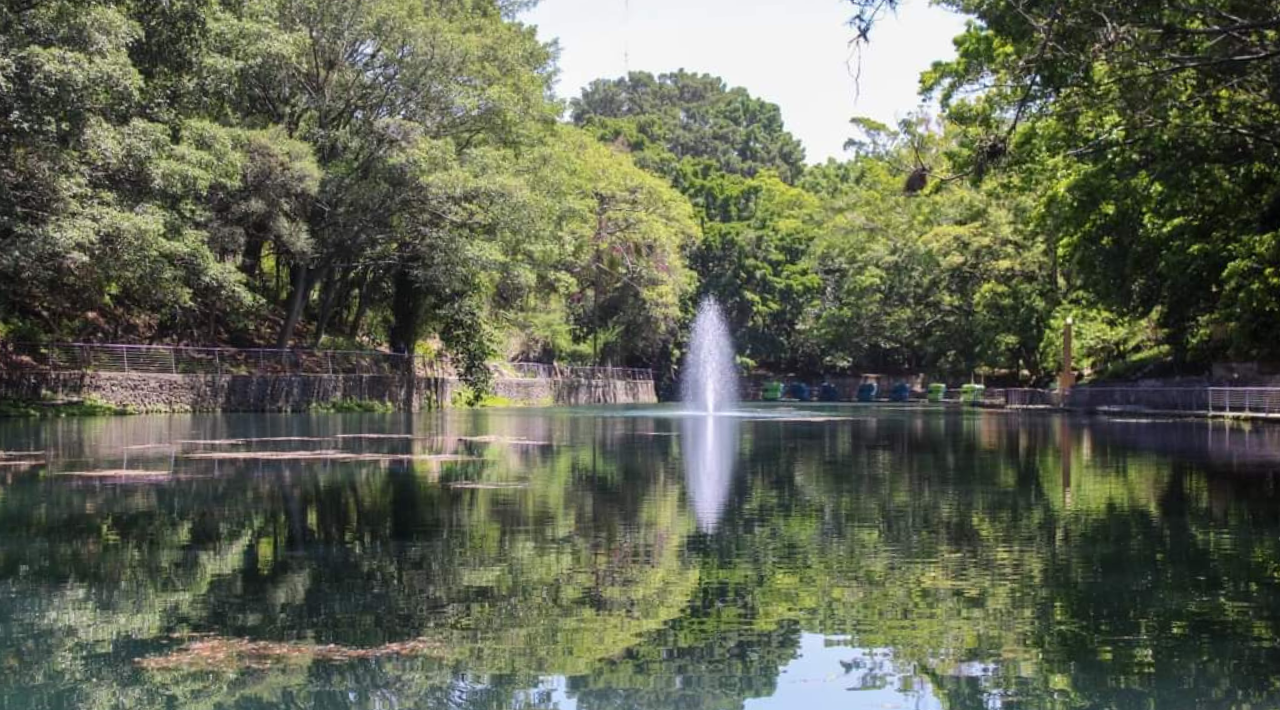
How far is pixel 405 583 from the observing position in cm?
Answer: 877

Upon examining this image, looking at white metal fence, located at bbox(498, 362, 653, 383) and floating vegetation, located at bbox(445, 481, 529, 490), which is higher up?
white metal fence, located at bbox(498, 362, 653, 383)

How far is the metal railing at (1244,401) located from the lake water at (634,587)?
1780cm

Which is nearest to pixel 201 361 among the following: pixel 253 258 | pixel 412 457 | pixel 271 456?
pixel 253 258

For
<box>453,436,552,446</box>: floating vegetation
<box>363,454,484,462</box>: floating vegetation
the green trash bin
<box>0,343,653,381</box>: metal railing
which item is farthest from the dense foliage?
<box>453,436,552,446</box>: floating vegetation

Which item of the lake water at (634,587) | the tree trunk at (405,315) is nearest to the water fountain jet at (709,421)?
the lake water at (634,587)

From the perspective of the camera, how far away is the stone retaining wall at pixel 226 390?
36156 mm

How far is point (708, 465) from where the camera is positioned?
19141 millimetres

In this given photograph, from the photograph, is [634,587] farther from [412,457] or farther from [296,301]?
[296,301]

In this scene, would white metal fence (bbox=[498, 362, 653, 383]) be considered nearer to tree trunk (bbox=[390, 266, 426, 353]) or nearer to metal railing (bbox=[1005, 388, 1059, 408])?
tree trunk (bbox=[390, 266, 426, 353])

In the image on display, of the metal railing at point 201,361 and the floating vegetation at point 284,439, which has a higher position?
the metal railing at point 201,361

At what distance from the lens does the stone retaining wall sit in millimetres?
36156

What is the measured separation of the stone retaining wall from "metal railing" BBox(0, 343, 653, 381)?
395 mm

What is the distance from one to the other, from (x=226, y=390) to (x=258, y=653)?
36.2m

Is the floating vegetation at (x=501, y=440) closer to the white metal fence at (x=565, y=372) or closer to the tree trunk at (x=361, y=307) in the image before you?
the tree trunk at (x=361, y=307)
